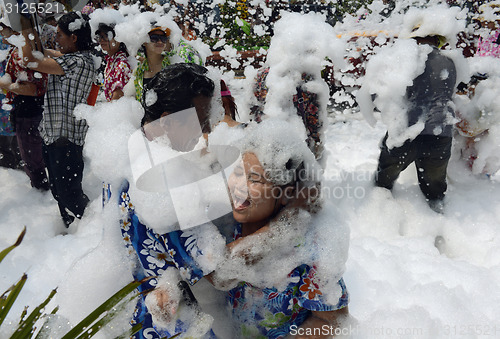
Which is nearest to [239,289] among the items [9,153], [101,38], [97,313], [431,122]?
[97,313]

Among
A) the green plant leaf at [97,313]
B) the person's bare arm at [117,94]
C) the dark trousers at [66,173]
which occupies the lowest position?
the dark trousers at [66,173]

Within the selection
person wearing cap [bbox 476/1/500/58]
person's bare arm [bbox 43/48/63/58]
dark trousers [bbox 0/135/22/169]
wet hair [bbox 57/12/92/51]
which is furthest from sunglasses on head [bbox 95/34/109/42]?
person wearing cap [bbox 476/1/500/58]

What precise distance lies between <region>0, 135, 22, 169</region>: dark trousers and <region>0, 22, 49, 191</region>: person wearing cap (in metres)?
0.62

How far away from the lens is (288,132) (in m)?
1.28

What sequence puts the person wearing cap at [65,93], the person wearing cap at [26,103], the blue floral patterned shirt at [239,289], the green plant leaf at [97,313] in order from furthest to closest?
the person wearing cap at [26,103], the person wearing cap at [65,93], the blue floral patterned shirt at [239,289], the green plant leaf at [97,313]

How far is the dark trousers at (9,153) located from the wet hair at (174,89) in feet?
11.5

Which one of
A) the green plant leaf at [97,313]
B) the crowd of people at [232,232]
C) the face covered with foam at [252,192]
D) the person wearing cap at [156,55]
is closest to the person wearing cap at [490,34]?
the person wearing cap at [156,55]

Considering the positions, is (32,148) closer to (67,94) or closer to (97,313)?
(67,94)

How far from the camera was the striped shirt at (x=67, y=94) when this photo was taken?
8.80 ft

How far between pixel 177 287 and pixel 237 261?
0.67ft

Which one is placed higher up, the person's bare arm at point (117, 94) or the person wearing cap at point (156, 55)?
the person wearing cap at point (156, 55)

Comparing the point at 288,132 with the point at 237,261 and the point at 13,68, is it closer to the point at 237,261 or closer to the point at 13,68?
the point at 237,261

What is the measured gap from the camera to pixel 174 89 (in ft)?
3.91

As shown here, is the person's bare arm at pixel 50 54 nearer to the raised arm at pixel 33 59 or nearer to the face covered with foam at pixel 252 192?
the raised arm at pixel 33 59
